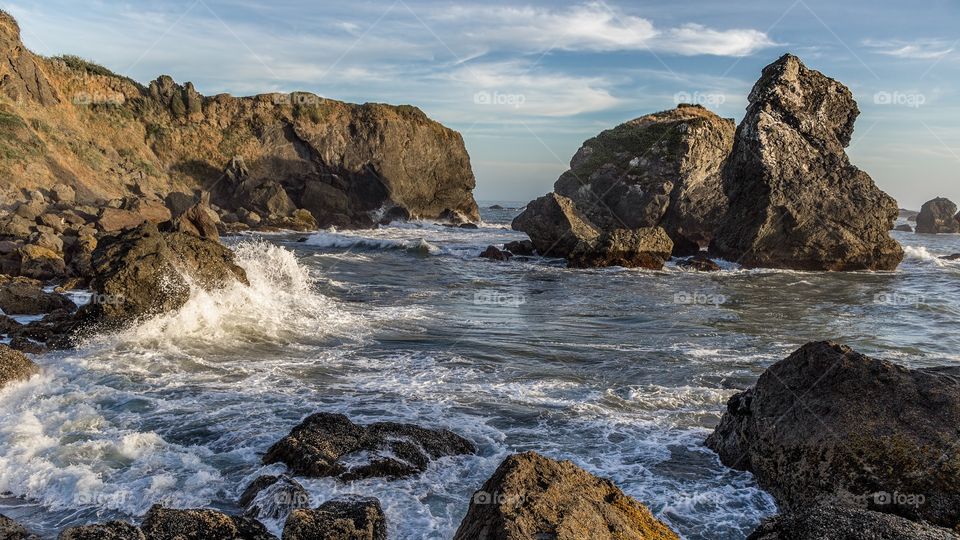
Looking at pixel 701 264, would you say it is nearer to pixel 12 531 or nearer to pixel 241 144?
pixel 12 531

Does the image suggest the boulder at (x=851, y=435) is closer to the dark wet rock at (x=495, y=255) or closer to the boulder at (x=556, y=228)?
the boulder at (x=556, y=228)

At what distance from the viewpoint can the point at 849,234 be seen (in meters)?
28.8

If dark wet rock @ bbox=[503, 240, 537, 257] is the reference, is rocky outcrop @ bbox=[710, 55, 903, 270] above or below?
above

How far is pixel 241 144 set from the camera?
56.7m

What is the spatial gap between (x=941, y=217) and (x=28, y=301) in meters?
74.5

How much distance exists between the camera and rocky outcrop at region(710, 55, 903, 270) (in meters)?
28.8

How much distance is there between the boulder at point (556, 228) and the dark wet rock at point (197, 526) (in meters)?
27.5

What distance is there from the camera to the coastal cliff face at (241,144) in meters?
43.0

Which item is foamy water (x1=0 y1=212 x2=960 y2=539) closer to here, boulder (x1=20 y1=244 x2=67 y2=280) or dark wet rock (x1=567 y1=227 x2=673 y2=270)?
boulder (x1=20 y1=244 x2=67 y2=280)

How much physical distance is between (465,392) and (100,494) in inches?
196

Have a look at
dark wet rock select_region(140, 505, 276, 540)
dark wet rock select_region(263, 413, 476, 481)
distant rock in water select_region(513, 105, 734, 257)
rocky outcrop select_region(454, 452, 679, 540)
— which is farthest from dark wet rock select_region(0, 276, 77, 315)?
distant rock in water select_region(513, 105, 734, 257)

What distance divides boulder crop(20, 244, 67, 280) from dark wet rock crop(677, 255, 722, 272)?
2421 centimetres

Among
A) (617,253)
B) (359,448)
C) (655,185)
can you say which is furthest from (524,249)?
(359,448)

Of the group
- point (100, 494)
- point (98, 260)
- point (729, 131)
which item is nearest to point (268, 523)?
point (100, 494)
